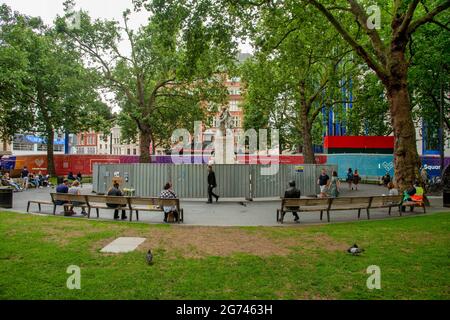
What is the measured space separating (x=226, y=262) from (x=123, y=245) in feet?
9.06

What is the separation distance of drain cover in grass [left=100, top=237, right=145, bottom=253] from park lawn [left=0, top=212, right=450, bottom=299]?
0.71ft

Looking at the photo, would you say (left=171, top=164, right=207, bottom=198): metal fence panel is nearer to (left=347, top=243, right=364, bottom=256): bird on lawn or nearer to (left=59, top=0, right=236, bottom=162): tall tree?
(left=59, top=0, right=236, bottom=162): tall tree

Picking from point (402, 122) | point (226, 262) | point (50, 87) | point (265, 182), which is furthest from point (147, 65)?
point (226, 262)

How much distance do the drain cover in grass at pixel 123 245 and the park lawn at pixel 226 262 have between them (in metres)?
0.22

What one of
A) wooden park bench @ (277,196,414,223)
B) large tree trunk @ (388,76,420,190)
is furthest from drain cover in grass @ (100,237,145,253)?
large tree trunk @ (388,76,420,190)

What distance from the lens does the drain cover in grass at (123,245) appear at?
8141 mm

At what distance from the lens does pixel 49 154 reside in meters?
38.4

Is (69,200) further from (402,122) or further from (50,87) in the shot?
(50,87)

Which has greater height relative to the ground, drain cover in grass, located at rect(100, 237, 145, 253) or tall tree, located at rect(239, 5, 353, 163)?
tall tree, located at rect(239, 5, 353, 163)

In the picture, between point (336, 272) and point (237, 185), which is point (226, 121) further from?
point (336, 272)

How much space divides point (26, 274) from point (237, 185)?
1442 centimetres

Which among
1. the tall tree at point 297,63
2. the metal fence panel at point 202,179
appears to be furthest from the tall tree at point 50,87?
the tall tree at point 297,63

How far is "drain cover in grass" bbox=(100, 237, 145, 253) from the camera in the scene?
814 cm

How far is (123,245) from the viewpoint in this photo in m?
8.61
